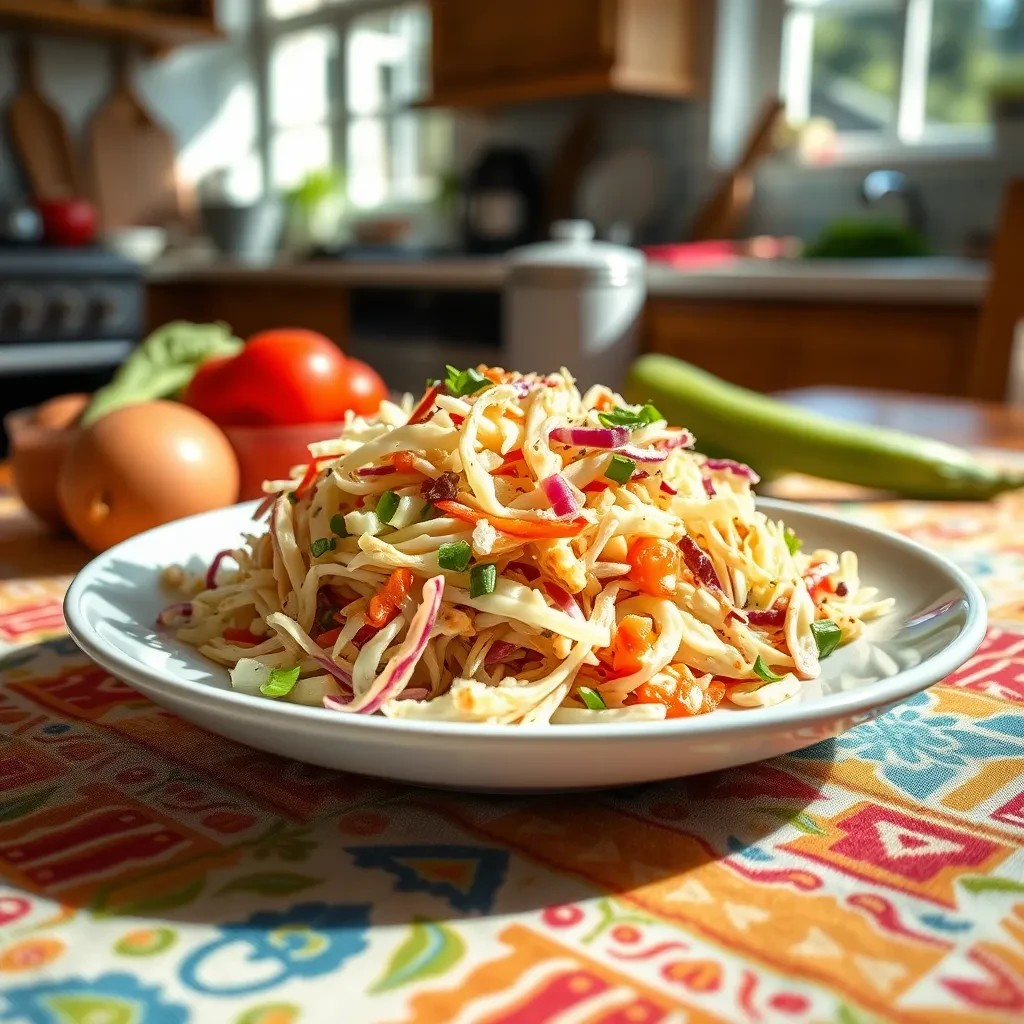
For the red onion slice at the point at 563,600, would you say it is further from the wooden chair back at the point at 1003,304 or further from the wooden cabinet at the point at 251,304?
the wooden cabinet at the point at 251,304

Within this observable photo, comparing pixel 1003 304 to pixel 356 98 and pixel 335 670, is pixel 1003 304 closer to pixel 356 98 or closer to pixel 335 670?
pixel 335 670

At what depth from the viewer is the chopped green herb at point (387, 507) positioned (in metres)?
0.67

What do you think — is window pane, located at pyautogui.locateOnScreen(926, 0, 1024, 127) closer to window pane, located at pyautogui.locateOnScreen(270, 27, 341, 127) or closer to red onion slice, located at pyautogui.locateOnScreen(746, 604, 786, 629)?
window pane, located at pyautogui.locateOnScreen(270, 27, 341, 127)

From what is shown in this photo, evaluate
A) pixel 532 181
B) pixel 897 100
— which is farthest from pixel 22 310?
pixel 897 100

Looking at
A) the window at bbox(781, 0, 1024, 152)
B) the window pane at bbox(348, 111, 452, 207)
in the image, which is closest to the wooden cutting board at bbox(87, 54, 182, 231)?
the window pane at bbox(348, 111, 452, 207)

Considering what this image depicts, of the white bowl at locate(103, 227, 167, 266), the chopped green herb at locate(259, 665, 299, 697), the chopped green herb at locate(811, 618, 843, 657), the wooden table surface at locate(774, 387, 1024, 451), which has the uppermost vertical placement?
the white bowl at locate(103, 227, 167, 266)

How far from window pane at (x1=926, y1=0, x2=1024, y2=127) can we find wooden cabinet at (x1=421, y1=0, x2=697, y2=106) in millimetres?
802

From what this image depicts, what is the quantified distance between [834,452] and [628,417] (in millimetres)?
662

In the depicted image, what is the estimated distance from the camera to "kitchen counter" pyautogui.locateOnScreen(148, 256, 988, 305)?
2.67 metres

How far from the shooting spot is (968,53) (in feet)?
11.2

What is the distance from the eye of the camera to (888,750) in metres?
0.65

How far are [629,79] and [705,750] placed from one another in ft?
11.3

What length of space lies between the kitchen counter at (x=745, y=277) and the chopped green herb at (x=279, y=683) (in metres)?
2.28

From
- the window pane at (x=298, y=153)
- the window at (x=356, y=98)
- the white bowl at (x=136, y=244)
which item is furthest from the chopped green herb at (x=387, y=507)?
the window pane at (x=298, y=153)
